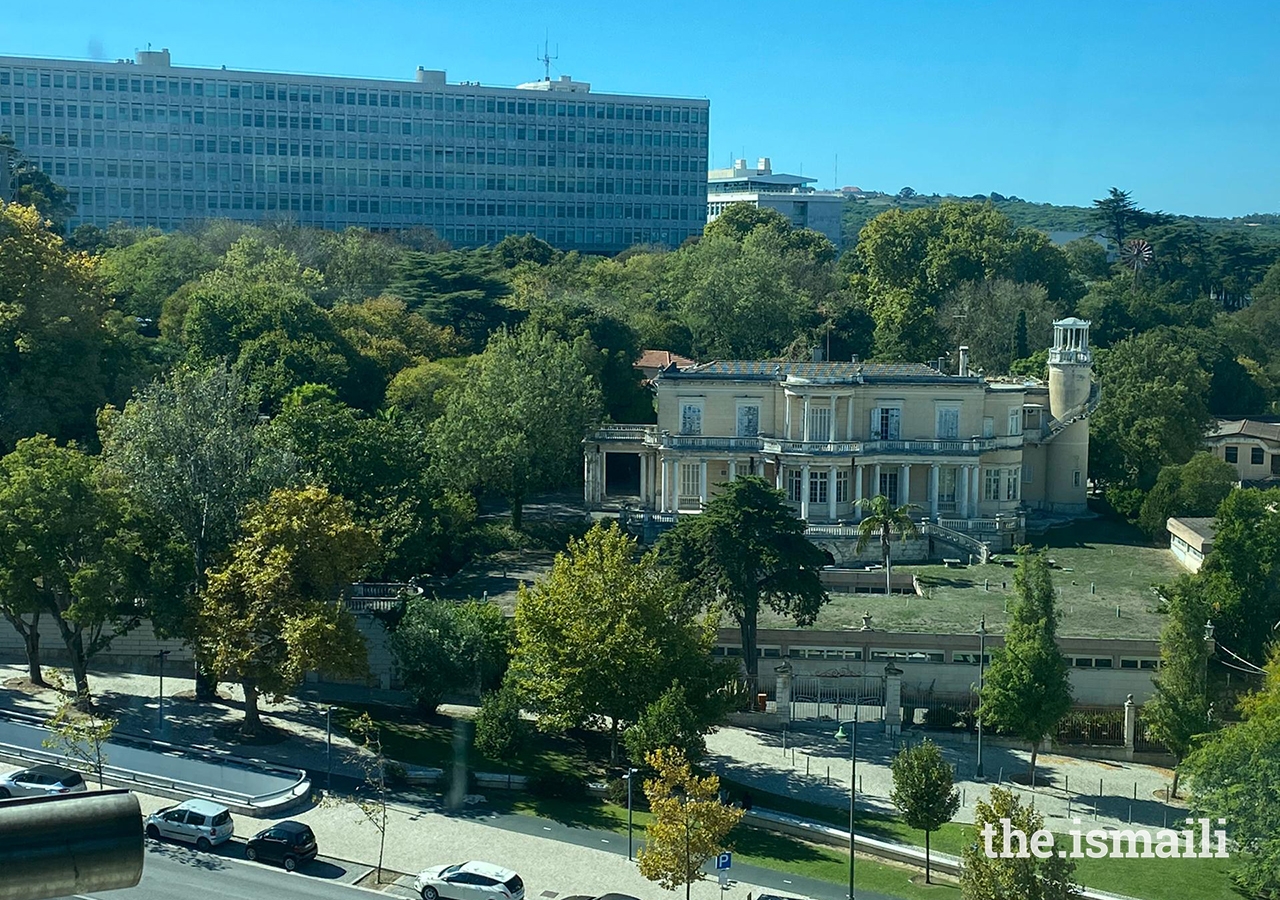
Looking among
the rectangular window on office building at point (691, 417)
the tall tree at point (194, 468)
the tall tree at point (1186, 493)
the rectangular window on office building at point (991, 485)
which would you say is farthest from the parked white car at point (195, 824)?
the tall tree at point (1186, 493)

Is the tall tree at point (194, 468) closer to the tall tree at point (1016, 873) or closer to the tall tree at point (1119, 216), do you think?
the tall tree at point (1016, 873)

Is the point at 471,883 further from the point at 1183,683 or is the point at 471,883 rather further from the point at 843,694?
the point at 1183,683

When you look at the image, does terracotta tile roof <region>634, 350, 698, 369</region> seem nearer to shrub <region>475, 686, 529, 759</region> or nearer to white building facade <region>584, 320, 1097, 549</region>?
white building facade <region>584, 320, 1097, 549</region>

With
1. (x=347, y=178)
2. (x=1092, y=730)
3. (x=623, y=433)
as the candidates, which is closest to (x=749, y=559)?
(x=1092, y=730)

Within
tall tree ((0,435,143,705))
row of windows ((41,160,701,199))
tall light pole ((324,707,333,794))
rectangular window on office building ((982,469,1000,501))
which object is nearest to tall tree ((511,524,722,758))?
tall light pole ((324,707,333,794))

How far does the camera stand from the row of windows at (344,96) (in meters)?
125

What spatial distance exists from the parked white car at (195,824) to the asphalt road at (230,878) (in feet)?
0.73

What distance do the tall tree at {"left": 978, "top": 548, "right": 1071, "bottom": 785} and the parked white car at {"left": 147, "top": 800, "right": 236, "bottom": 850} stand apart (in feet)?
73.1

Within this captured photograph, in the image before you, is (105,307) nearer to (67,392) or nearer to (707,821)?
(67,392)

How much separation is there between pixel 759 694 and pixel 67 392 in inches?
1192

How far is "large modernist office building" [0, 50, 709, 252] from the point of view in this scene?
126m

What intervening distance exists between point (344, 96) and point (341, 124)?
8.32 feet

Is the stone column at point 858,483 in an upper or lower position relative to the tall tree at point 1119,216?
lower

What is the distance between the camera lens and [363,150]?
133m
